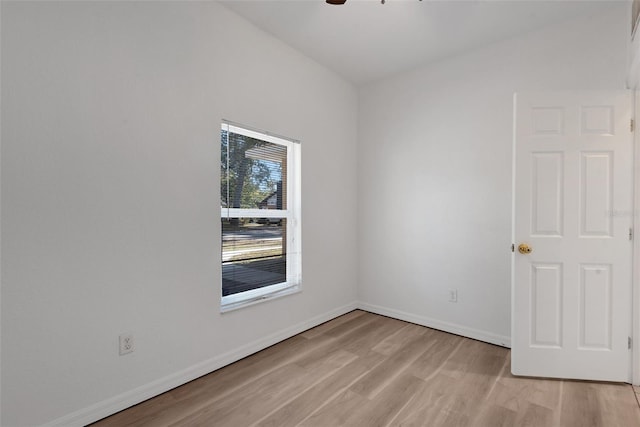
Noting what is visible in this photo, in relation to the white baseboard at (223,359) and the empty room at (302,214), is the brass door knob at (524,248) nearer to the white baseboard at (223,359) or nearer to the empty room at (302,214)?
the empty room at (302,214)

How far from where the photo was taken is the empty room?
1.68 metres

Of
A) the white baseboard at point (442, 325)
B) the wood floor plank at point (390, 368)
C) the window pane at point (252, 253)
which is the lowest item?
the wood floor plank at point (390, 368)

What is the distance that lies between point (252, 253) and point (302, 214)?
671mm

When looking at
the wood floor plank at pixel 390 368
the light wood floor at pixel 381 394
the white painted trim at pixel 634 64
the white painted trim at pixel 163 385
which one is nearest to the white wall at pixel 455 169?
the white painted trim at pixel 634 64

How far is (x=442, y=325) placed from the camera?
10.6 ft

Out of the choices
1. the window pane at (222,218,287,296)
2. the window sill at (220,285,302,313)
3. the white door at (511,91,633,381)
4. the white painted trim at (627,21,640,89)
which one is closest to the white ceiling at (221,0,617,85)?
the white painted trim at (627,21,640,89)

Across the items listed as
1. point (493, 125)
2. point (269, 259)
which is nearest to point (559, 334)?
point (493, 125)

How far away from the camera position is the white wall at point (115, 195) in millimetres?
1572

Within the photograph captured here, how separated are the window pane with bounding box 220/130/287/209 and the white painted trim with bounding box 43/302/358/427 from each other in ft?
3.98

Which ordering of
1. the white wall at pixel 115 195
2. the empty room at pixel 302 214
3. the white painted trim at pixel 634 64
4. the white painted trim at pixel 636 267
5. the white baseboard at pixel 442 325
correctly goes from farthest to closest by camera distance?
the white baseboard at pixel 442 325
the white painted trim at pixel 636 267
the white painted trim at pixel 634 64
the empty room at pixel 302 214
the white wall at pixel 115 195

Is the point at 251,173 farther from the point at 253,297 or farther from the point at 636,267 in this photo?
the point at 636,267

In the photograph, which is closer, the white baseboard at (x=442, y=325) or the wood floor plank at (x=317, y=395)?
the wood floor plank at (x=317, y=395)

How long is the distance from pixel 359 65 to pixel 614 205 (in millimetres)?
2573

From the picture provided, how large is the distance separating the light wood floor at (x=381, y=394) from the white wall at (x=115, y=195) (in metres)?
0.27
